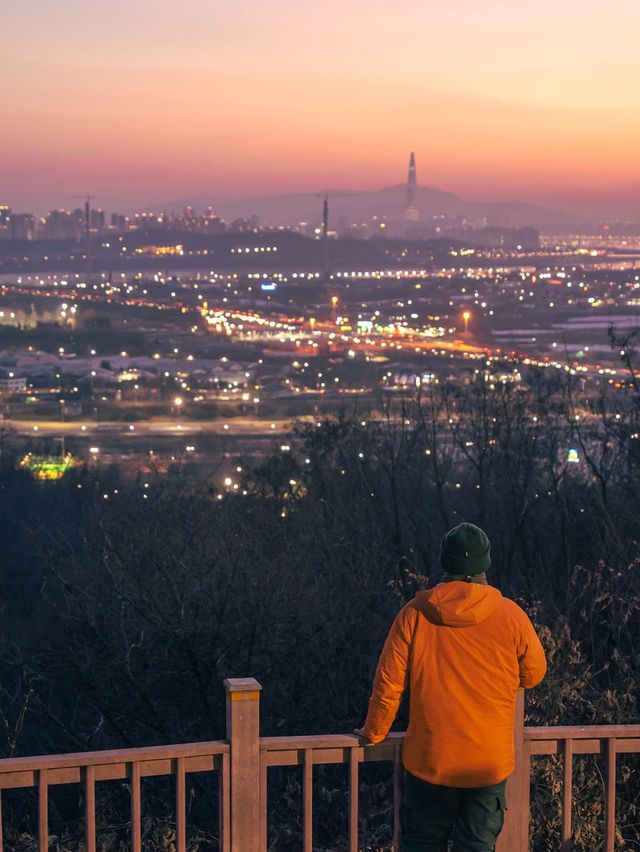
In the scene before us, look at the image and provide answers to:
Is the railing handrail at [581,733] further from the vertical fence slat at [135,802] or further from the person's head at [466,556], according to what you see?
the vertical fence slat at [135,802]

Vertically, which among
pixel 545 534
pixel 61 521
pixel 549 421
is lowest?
pixel 61 521

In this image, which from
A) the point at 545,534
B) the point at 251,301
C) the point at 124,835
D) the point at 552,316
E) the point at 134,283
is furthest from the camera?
the point at 134,283

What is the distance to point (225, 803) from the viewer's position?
167 inches

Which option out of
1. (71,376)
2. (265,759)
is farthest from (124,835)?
(71,376)

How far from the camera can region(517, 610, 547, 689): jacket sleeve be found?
402 cm

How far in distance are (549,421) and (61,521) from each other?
15855 mm

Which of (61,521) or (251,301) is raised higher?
(251,301)

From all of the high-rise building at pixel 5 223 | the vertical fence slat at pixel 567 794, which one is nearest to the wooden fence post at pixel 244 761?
the vertical fence slat at pixel 567 794

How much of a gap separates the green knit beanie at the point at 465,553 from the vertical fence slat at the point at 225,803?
1056 millimetres

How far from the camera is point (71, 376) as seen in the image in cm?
6228

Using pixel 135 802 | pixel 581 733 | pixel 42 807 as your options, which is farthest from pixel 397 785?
pixel 42 807

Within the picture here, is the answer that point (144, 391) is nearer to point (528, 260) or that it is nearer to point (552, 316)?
point (552, 316)

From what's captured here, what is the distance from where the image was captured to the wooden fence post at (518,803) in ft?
13.9

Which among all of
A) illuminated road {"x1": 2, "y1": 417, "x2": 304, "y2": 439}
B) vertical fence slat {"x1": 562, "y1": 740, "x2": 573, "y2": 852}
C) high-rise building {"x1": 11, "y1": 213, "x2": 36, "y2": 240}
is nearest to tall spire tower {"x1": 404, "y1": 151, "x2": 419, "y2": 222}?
high-rise building {"x1": 11, "y1": 213, "x2": 36, "y2": 240}
